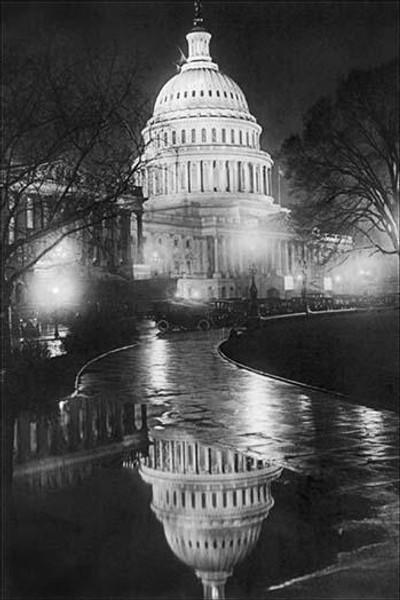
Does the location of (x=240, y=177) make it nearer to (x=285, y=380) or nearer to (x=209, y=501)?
(x=285, y=380)

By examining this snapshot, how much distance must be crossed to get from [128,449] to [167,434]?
1287 mm

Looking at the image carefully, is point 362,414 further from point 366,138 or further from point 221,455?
point 366,138

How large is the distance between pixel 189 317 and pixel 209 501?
45.1 m

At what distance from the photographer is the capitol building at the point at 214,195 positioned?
391ft

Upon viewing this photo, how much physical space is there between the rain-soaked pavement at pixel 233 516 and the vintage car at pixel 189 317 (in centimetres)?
3665

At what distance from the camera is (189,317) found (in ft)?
179

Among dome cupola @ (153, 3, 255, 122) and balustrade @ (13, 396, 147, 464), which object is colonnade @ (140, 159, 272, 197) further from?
balustrade @ (13, 396, 147, 464)

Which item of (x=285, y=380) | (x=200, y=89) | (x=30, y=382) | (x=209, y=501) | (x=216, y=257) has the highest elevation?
(x=200, y=89)

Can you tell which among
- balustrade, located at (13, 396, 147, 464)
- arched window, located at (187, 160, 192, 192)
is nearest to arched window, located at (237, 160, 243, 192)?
arched window, located at (187, 160, 192, 192)

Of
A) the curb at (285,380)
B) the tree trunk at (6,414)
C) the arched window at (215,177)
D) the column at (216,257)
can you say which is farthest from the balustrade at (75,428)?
the arched window at (215,177)

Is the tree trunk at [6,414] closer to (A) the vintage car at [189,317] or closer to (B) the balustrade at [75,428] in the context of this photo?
(B) the balustrade at [75,428]

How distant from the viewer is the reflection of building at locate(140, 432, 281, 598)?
25.2 feet

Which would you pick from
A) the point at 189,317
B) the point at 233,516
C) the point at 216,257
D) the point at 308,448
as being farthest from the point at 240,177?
the point at 233,516

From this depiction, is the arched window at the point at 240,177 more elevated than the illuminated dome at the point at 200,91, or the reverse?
the illuminated dome at the point at 200,91
